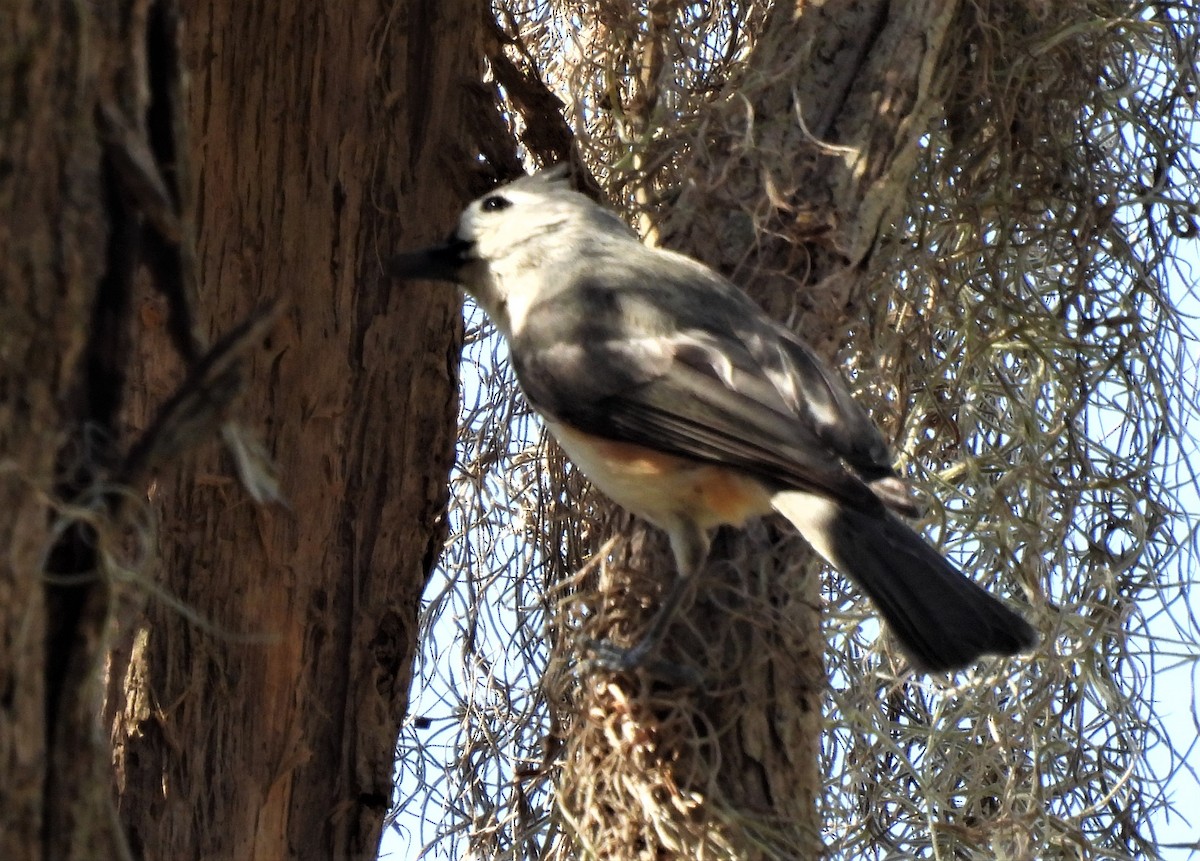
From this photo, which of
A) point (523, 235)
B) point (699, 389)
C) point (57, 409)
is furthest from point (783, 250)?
point (57, 409)

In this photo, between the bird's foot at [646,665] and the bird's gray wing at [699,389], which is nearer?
the bird's foot at [646,665]

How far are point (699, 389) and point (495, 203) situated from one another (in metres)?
0.53

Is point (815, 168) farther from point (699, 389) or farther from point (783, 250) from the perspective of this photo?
point (699, 389)

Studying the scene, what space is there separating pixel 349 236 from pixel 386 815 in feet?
3.16

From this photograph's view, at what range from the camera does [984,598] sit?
93.1 inches

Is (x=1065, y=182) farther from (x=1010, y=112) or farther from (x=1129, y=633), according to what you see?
(x=1129, y=633)

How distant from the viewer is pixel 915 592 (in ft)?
7.74

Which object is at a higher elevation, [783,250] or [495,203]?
[495,203]

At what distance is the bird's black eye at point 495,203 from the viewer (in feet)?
9.29

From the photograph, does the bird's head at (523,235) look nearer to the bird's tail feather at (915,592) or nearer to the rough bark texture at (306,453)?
the rough bark texture at (306,453)

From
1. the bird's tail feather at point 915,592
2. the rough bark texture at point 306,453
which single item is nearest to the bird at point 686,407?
the bird's tail feather at point 915,592

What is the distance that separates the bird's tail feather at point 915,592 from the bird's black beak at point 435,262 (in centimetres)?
72

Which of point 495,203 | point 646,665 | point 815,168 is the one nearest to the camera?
point 646,665

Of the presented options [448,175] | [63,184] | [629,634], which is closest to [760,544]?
[629,634]
